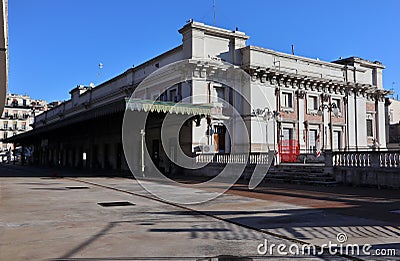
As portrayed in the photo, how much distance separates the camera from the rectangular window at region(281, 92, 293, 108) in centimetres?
3762

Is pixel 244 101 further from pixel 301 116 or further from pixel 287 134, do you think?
pixel 301 116

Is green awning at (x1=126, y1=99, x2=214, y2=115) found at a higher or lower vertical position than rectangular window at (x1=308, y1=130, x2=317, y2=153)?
higher

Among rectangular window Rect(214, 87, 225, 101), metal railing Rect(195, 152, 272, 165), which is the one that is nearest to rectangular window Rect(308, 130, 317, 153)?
rectangular window Rect(214, 87, 225, 101)

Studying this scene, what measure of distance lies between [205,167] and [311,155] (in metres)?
10.2

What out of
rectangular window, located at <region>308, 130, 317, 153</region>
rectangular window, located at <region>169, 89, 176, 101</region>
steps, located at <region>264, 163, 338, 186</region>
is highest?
rectangular window, located at <region>169, 89, 176, 101</region>

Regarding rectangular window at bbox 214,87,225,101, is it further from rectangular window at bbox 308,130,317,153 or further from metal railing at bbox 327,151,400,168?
metal railing at bbox 327,151,400,168

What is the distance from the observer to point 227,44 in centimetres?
3481

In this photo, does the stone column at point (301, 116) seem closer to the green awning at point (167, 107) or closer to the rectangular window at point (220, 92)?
the rectangular window at point (220, 92)

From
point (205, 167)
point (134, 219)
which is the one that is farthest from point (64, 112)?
point (134, 219)

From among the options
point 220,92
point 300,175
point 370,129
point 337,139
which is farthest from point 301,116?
point 300,175

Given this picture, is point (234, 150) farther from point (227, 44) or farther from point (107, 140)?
point (107, 140)

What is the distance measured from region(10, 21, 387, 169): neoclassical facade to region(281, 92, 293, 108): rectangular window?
0.31 feet

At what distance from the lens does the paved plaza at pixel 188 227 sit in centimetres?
655

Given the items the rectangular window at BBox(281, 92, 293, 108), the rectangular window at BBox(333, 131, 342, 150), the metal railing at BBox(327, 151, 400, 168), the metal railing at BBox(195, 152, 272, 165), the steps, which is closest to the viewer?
the metal railing at BBox(327, 151, 400, 168)
